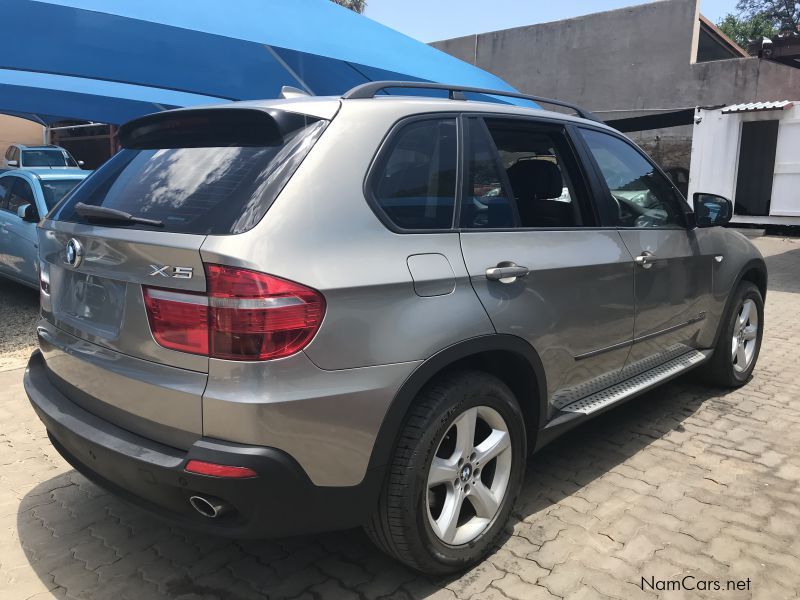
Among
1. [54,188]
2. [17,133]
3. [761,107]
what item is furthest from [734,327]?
[17,133]

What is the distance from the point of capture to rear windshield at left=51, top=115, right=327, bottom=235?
194cm

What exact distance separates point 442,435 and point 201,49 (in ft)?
19.4

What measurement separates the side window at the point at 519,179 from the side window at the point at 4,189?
6932 millimetres

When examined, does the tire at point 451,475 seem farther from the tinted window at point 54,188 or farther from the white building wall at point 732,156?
the white building wall at point 732,156

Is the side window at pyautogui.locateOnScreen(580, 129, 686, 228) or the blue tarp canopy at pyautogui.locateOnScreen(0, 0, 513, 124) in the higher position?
the blue tarp canopy at pyautogui.locateOnScreen(0, 0, 513, 124)

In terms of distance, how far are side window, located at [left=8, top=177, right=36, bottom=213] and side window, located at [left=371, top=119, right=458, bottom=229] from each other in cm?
613

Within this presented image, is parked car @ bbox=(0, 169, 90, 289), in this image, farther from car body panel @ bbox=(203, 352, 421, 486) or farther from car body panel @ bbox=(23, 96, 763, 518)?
car body panel @ bbox=(203, 352, 421, 486)

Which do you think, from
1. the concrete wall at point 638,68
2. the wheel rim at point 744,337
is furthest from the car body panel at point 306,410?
the concrete wall at point 638,68

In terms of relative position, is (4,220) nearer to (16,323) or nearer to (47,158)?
(16,323)

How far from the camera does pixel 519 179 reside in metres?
3.04

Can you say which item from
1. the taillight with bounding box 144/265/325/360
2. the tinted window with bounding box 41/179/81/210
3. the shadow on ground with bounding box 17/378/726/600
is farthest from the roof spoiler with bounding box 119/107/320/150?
the tinted window with bounding box 41/179/81/210

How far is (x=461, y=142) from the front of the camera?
2516mm

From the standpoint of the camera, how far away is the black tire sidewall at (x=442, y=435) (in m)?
2.17

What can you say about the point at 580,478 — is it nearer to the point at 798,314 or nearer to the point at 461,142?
the point at 461,142
